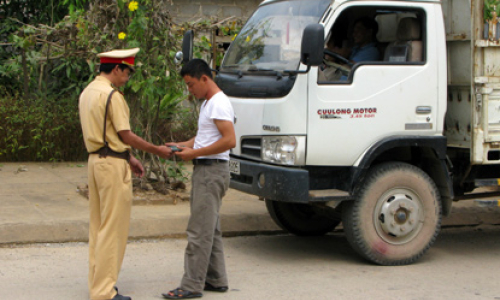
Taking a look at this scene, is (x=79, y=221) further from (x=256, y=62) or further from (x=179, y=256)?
(x=256, y=62)

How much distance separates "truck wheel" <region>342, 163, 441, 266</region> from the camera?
6.22 meters

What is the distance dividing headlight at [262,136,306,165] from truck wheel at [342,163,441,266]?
0.64m

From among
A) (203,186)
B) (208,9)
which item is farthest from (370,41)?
(208,9)

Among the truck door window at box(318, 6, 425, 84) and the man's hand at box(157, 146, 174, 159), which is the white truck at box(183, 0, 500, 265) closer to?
the truck door window at box(318, 6, 425, 84)

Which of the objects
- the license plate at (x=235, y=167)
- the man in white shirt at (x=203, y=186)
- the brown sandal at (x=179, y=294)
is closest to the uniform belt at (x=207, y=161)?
the man in white shirt at (x=203, y=186)

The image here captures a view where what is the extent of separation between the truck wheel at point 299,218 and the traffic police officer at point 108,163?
2488 mm

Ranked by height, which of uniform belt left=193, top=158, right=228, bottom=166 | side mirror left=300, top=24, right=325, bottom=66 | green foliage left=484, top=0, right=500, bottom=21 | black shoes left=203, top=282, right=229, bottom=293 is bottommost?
black shoes left=203, top=282, right=229, bottom=293

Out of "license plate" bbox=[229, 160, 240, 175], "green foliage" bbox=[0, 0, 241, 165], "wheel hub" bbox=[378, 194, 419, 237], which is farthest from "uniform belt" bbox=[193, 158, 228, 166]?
"green foliage" bbox=[0, 0, 241, 165]

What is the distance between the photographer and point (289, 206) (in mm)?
7406

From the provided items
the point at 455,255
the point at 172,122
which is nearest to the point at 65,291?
the point at 455,255

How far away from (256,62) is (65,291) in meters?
2.57

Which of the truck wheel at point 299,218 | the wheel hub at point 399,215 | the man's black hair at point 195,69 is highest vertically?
the man's black hair at point 195,69

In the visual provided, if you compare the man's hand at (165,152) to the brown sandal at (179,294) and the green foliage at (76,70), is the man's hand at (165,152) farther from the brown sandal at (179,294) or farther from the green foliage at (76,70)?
the green foliage at (76,70)

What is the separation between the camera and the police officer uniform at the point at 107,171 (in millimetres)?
5031
